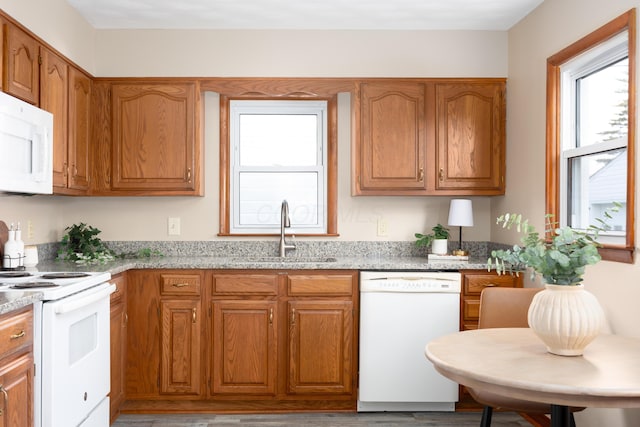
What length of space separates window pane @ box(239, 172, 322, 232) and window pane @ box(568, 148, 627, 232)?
5.52ft

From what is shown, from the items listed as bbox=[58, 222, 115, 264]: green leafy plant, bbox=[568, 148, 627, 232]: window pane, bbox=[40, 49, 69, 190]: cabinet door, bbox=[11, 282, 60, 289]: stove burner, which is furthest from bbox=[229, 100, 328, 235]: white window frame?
bbox=[11, 282, 60, 289]: stove burner

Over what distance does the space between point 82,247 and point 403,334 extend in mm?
2013

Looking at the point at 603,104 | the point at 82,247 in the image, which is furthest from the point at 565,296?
the point at 82,247

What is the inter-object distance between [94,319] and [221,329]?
→ 89cm

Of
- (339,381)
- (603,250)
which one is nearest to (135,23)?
(339,381)

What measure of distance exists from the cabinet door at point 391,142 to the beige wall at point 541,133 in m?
0.59

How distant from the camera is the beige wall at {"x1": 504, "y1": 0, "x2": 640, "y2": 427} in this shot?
2.55m

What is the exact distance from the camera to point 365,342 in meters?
3.45

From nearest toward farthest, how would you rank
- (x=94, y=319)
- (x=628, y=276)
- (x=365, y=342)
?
(x=628, y=276), (x=94, y=319), (x=365, y=342)

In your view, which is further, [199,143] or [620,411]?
[199,143]

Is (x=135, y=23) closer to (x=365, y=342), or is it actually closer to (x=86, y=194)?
(x=86, y=194)

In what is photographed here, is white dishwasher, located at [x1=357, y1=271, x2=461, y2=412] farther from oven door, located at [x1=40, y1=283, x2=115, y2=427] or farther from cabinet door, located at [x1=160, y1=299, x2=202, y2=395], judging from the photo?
oven door, located at [x1=40, y1=283, x2=115, y2=427]

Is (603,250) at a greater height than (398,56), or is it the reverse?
(398,56)

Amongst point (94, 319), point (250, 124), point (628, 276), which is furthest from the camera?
point (250, 124)
